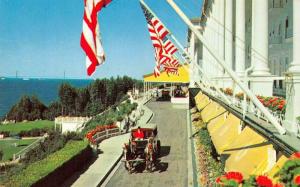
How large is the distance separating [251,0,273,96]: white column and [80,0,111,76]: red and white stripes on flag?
8.13 m

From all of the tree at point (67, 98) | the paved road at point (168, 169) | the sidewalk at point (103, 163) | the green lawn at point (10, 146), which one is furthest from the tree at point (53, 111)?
the sidewalk at point (103, 163)

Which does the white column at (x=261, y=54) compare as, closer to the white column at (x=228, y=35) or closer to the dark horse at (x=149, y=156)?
the dark horse at (x=149, y=156)

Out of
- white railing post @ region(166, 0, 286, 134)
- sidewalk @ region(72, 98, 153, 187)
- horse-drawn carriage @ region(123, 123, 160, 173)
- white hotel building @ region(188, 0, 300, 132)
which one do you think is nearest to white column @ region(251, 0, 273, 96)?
white hotel building @ region(188, 0, 300, 132)

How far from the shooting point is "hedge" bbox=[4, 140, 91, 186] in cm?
1599

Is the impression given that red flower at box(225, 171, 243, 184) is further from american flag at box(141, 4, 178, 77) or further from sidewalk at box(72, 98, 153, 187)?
american flag at box(141, 4, 178, 77)

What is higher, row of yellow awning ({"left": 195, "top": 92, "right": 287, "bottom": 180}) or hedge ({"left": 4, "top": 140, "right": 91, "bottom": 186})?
row of yellow awning ({"left": 195, "top": 92, "right": 287, "bottom": 180})

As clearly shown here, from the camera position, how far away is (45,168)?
17953 millimetres

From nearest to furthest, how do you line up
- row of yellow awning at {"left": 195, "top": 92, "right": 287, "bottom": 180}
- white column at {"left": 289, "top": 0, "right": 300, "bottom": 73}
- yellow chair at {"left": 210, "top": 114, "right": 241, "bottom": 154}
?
1. row of yellow awning at {"left": 195, "top": 92, "right": 287, "bottom": 180}
2. white column at {"left": 289, "top": 0, "right": 300, "bottom": 73}
3. yellow chair at {"left": 210, "top": 114, "right": 241, "bottom": 154}

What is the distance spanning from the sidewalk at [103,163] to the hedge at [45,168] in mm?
921

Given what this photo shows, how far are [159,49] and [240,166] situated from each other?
13.9 m

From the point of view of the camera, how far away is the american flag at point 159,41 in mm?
21750

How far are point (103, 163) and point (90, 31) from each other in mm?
11757

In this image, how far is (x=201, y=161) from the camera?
66.1 feet

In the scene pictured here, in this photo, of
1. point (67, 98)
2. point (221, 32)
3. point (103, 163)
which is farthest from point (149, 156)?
point (67, 98)
